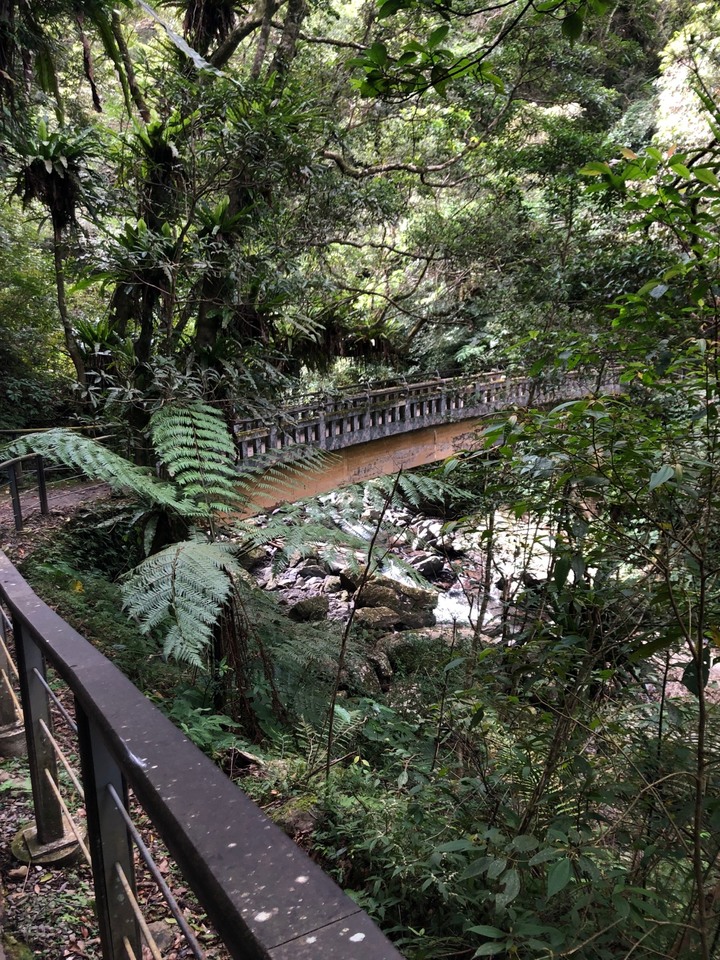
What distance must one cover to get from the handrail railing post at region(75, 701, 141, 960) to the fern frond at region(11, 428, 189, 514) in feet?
8.20

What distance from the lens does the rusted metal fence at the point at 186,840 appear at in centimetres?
50

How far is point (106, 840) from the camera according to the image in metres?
1.00

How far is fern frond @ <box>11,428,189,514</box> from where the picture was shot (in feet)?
11.3

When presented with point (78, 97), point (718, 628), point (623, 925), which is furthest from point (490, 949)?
point (78, 97)

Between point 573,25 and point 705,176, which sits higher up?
point 573,25

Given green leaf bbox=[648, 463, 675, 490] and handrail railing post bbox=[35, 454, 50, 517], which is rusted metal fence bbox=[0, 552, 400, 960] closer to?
green leaf bbox=[648, 463, 675, 490]

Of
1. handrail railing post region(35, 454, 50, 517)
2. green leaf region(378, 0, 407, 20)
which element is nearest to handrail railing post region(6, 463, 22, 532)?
handrail railing post region(35, 454, 50, 517)

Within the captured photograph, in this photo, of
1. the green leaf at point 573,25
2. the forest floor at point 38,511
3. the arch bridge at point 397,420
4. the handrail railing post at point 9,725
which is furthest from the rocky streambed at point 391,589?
the green leaf at point 573,25

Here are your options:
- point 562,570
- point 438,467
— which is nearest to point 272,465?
point 438,467

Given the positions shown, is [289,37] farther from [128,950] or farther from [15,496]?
[128,950]

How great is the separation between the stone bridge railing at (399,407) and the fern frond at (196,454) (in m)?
3.44

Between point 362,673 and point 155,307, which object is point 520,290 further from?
point 362,673

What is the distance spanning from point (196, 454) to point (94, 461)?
557 mm

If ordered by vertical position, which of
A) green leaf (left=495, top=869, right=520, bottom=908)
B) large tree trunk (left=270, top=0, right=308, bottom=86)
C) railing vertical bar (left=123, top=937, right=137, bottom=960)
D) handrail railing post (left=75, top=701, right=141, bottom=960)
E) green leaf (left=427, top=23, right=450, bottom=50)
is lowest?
green leaf (left=495, top=869, right=520, bottom=908)
